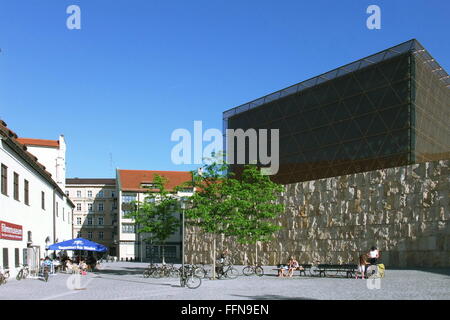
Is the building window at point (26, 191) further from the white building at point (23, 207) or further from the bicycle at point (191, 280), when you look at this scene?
the bicycle at point (191, 280)

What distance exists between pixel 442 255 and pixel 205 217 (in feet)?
57.5

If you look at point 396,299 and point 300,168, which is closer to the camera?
point 396,299

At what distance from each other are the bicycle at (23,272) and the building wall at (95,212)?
268 feet

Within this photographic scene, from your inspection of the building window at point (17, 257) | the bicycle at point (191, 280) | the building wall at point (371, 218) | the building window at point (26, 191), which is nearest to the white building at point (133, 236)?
the building wall at point (371, 218)

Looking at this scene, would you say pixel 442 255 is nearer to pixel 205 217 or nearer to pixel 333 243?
pixel 333 243

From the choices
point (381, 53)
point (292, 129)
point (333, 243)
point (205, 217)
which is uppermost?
point (381, 53)

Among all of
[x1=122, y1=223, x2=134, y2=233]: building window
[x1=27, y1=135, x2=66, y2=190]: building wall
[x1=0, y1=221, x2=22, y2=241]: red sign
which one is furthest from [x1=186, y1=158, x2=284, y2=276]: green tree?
[x1=122, y1=223, x2=134, y2=233]: building window

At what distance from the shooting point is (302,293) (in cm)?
2038

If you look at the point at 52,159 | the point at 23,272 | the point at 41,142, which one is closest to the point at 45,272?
the point at 23,272

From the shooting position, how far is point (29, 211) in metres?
38.7

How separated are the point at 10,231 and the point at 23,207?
5.04m

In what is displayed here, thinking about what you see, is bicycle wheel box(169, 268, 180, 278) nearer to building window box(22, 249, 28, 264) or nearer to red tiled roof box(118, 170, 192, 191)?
building window box(22, 249, 28, 264)
